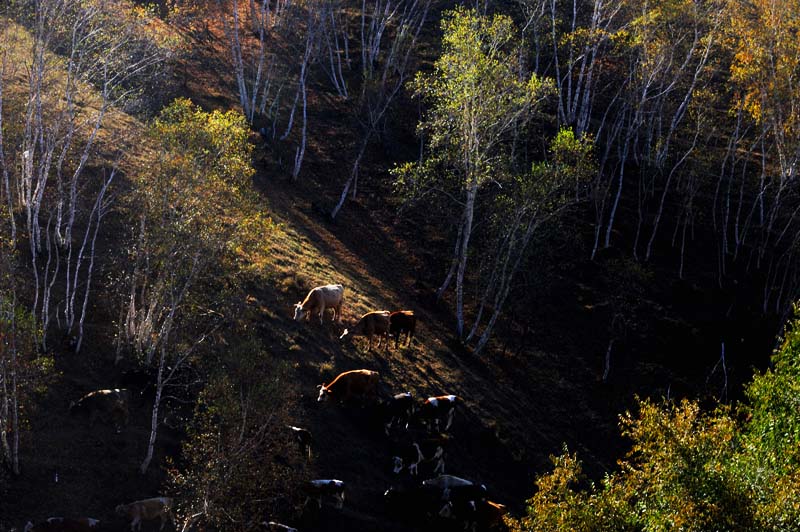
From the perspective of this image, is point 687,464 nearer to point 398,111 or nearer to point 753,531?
point 753,531

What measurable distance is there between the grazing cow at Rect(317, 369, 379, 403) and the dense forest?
0.08 m

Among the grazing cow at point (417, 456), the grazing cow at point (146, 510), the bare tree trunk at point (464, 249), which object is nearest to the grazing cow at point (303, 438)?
the grazing cow at point (417, 456)

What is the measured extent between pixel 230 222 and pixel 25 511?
993 centimetres

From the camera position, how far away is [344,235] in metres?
47.3

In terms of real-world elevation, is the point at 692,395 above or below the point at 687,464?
below

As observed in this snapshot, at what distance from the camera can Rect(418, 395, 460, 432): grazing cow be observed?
29.3 metres

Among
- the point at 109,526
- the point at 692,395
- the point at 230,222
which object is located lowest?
the point at 692,395

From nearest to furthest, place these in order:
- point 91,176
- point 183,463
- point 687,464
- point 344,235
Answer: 1. point 687,464
2. point 183,463
3. point 91,176
4. point 344,235

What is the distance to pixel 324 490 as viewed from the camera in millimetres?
23141

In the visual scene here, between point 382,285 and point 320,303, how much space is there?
32.6 feet

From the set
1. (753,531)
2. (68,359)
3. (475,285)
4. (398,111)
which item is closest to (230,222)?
(68,359)

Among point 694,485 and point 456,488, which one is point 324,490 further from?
point 694,485

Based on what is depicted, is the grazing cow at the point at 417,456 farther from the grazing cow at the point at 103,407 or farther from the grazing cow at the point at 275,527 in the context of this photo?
the grazing cow at the point at 103,407

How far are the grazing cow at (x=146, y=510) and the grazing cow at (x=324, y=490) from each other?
389 cm
